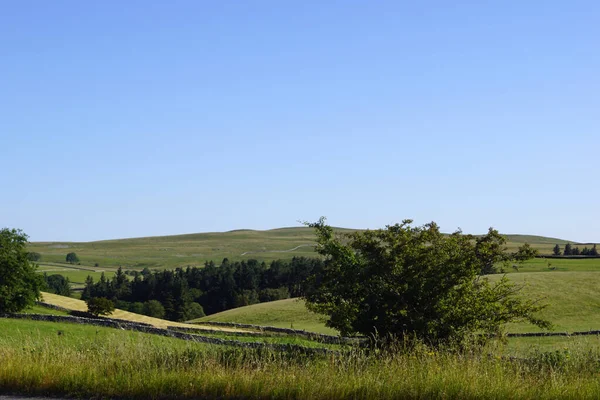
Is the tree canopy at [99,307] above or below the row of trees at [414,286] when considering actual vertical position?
below

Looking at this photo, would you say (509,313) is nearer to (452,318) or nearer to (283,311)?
(452,318)

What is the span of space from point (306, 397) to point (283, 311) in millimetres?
61320

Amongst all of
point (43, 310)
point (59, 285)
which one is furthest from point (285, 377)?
point (59, 285)

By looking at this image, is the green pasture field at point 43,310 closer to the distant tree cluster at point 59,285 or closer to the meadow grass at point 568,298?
the meadow grass at point 568,298

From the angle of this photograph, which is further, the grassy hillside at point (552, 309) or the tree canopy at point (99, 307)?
the tree canopy at point (99, 307)

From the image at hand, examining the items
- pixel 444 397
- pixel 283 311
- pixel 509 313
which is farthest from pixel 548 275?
pixel 444 397

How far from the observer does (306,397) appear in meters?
9.39

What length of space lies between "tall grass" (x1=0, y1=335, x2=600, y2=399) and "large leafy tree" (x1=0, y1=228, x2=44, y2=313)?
38.9m

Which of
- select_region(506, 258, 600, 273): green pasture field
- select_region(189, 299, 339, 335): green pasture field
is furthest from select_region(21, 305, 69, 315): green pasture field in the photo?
select_region(506, 258, 600, 273): green pasture field

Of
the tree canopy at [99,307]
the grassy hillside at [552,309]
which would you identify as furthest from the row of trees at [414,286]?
the tree canopy at [99,307]

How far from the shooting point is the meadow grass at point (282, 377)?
30.5 ft

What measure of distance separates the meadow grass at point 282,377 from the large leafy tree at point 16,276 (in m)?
38.8

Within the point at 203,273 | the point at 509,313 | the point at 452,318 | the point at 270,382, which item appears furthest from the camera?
the point at 203,273

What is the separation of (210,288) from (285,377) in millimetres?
124728
